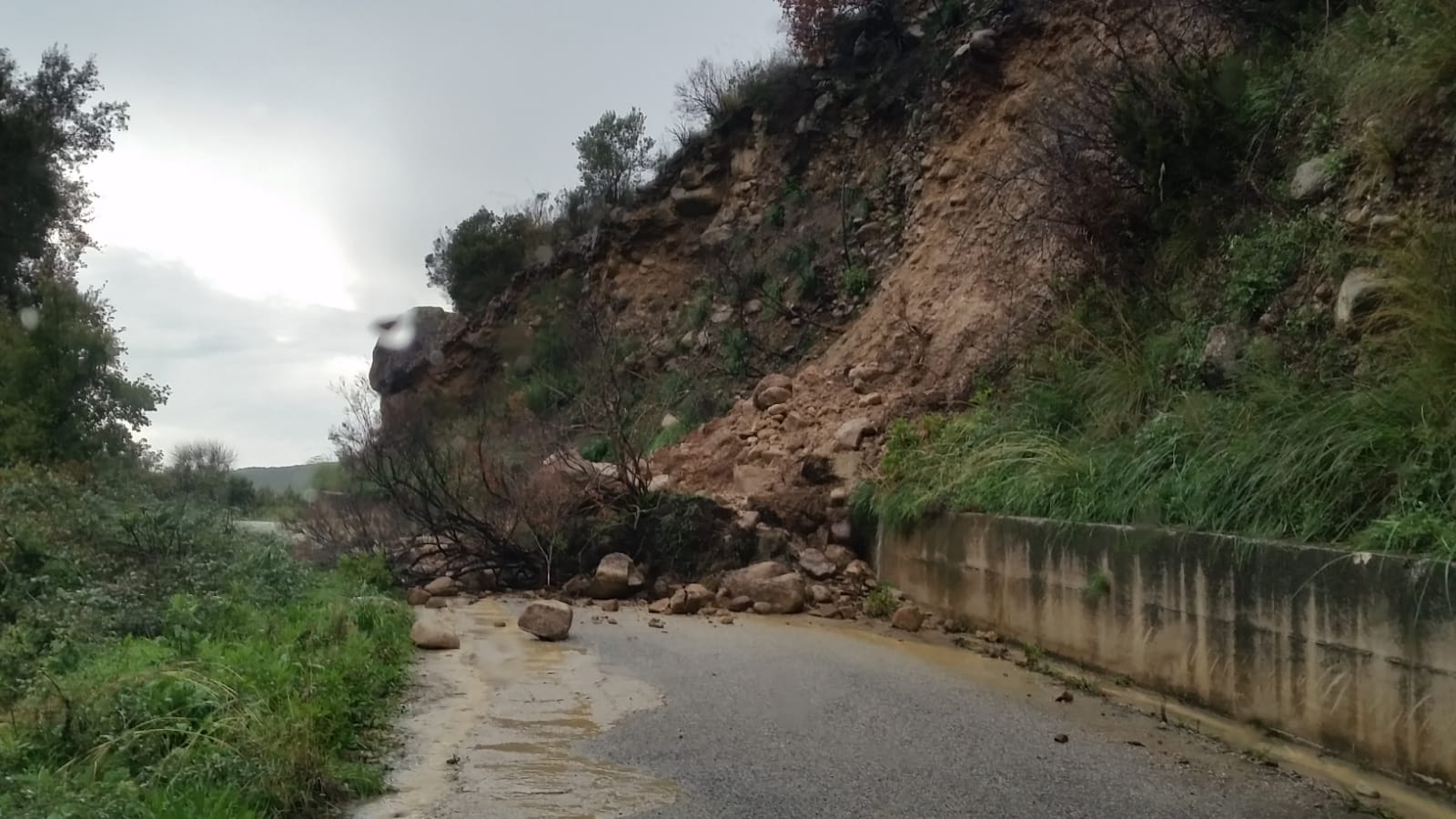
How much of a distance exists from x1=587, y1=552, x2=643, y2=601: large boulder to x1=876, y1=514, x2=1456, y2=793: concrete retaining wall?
5309 mm

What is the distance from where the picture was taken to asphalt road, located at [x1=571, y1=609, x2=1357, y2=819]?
5441 millimetres

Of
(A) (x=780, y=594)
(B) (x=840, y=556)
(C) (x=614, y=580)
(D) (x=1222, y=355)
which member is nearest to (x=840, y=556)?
(B) (x=840, y=556)

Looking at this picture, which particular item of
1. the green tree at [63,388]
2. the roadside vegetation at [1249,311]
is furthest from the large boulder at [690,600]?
the green tree at [63,388]

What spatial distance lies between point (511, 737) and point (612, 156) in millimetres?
29103

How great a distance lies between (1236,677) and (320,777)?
5270 millimetres

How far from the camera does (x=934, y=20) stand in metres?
21.6

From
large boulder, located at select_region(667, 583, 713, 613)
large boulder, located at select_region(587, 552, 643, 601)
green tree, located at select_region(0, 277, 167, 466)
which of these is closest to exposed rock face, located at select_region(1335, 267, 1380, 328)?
large boulder, located at select_region(667, 583, 713, 613)

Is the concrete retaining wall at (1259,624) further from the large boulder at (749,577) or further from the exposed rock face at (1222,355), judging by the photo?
the large boulder at (749,577)

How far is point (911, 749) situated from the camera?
254 inches

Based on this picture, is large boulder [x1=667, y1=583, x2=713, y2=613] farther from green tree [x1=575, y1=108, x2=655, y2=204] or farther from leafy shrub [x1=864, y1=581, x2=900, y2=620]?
green tree [x1=575, y1=108, x2=655, y2=204]

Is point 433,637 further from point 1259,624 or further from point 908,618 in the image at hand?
point 1259,624

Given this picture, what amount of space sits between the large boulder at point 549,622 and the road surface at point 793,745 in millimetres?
697

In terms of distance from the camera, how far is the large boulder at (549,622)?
1062 cm

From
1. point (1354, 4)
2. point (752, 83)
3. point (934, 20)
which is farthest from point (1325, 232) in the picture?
point (752, 83)
